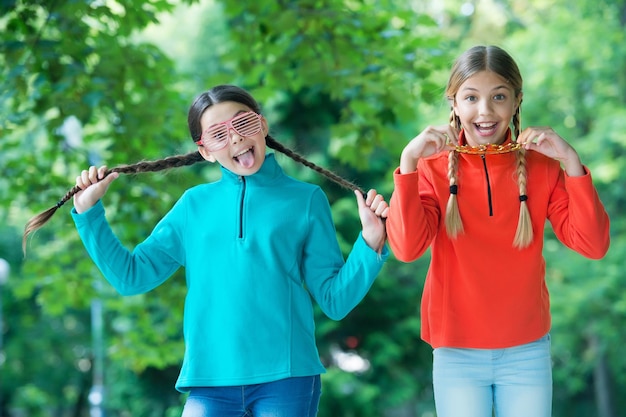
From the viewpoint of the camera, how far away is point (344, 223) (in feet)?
40.8

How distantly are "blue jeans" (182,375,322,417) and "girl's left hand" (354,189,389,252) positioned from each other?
0.48 m

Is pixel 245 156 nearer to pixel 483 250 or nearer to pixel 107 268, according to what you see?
pixel 107 268

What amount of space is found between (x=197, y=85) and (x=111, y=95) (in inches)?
341

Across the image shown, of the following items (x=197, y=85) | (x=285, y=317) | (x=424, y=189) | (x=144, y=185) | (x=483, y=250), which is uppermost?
(x=197, y=85)

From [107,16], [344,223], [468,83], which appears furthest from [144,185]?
[344,223]

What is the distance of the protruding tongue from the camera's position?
3004 millimetres

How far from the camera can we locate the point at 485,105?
2.88 meters

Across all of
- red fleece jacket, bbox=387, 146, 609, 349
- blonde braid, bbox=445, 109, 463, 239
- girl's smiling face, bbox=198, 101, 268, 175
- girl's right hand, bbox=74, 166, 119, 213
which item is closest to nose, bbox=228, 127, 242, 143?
girl's smiling face, bbox=198, 101, 268, 175

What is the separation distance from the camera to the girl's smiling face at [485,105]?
2891mm

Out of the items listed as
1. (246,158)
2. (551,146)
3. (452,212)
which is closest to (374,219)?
(452,212)

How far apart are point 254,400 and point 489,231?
91 cm

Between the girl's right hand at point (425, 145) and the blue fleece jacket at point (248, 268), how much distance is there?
298 millimetres

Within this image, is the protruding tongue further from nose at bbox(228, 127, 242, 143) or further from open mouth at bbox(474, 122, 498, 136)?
open mouth at bbox(474, 122, 498, 136)

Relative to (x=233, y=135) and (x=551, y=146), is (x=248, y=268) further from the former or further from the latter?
(x=551, y=146)
